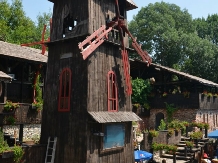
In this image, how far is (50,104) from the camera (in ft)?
52.0

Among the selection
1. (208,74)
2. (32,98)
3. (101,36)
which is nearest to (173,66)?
(208,74)

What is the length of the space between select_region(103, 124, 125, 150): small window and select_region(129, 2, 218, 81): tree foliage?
101 feet

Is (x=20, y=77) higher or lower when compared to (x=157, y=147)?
higher

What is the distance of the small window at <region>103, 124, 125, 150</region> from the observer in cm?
1505

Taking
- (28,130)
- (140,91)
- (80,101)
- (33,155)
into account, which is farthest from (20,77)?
(140,91)

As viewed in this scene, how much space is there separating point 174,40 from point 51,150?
33580mm

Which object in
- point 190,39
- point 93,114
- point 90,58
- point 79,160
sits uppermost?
point 190,39

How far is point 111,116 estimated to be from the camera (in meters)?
15.0

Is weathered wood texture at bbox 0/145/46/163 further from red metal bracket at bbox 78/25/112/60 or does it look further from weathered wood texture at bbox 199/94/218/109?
weathered wood texture at bbox 199/94/218/109

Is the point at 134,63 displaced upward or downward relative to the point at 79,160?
upward

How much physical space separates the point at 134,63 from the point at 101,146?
697 inches

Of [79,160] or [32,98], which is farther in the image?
[32,98]

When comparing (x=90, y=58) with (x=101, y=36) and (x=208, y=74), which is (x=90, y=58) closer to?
(x=101, y=36)

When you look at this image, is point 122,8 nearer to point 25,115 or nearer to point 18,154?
point 25,115
